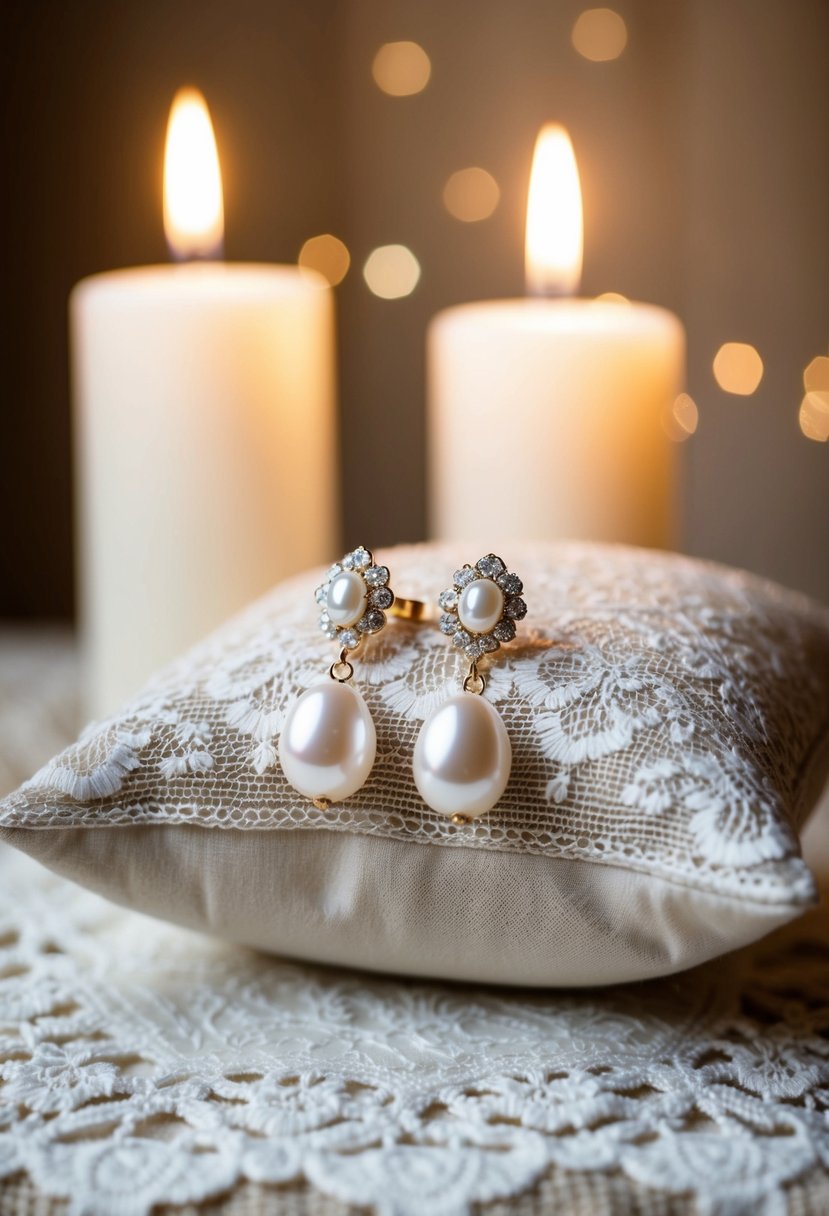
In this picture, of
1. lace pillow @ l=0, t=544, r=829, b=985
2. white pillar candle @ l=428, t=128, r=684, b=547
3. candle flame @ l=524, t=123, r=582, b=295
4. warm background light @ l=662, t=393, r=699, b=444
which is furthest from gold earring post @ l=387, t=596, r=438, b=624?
warm background light @ l=662, t=393, r=699, b=444

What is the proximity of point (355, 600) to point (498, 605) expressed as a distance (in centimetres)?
6

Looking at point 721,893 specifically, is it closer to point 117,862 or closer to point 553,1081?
point 553,1081

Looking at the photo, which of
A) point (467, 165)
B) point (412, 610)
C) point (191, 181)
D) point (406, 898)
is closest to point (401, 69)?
point (467, 165)

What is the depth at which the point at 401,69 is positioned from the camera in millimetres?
1092

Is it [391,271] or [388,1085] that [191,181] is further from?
[388,1085]

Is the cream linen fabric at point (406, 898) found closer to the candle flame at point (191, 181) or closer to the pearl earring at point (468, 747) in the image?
the pearl earring at point (468, 747)

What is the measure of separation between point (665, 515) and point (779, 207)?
0.36 metres

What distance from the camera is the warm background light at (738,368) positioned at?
1.06 metres

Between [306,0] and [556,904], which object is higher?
[306,0]

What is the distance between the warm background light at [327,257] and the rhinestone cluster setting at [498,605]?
2.48 ft

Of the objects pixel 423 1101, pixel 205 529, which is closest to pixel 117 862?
pixel 423 1101

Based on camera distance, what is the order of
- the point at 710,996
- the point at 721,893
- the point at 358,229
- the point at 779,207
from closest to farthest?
the point at 721,893 < the point at 710,996 < the point at 779,207 < the point at 358,229

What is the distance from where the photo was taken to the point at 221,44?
108 centimetres

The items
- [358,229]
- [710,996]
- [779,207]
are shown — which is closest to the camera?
[710,996]
